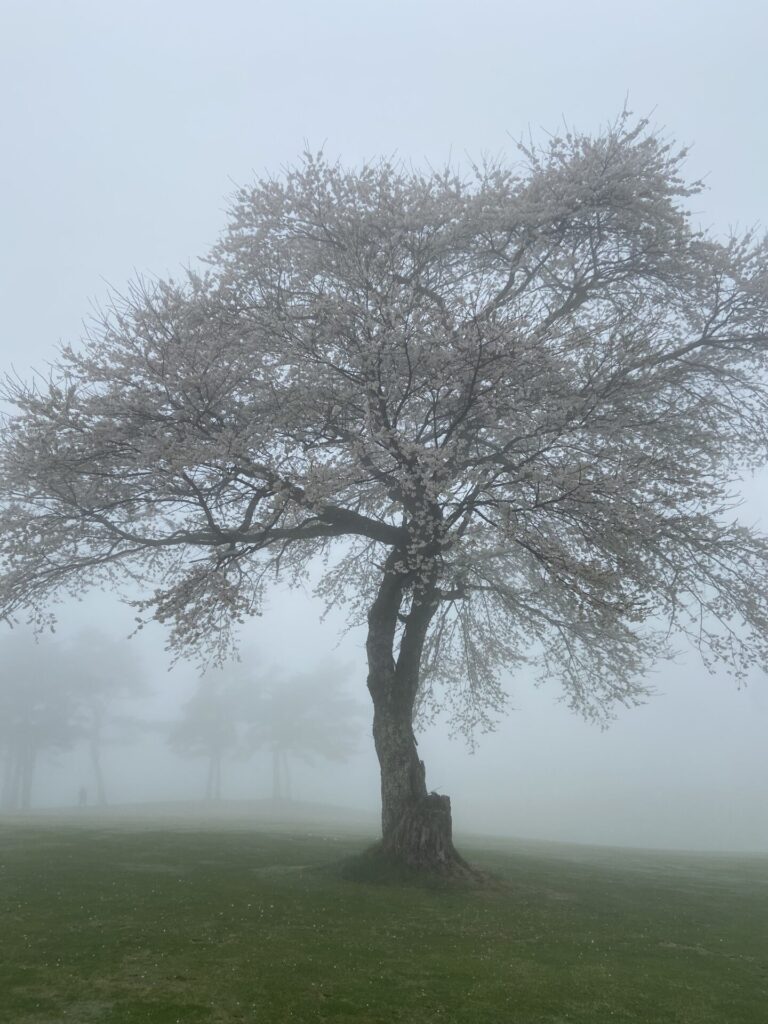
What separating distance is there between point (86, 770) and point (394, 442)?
17596cm

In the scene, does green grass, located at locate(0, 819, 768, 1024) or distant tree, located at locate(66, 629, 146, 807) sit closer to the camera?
green grass, located at locate(0, 819, 768, 1024)

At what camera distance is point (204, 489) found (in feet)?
66.0

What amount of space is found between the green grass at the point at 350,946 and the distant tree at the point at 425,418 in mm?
3624

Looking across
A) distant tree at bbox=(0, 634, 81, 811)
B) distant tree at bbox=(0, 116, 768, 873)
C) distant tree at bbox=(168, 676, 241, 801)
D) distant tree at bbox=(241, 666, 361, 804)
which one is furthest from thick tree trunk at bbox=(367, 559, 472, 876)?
distant tree at bbox=(241, 666, 361, 804)

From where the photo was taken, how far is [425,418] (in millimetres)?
19172

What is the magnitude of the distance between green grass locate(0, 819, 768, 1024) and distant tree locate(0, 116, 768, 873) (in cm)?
362

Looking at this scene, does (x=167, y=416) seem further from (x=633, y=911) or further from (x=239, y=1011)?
(x=633, y=911)

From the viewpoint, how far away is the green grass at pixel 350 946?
34.1 feet

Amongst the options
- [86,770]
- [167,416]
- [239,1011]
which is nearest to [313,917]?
[239,1011]

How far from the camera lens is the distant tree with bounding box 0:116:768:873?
1814 centimetres

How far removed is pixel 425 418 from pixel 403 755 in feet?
28.7

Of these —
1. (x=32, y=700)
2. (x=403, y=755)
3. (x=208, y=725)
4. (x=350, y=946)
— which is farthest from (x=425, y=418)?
(x=208, y=725)

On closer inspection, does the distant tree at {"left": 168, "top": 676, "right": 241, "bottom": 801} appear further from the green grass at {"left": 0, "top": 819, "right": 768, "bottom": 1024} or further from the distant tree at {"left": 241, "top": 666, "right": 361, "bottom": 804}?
the green grass at {"left": 0, "top": 819, "right": 768, "bottom": 1024}

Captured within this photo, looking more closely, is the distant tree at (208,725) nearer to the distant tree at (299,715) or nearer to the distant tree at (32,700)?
the distant tree at (299,715)
